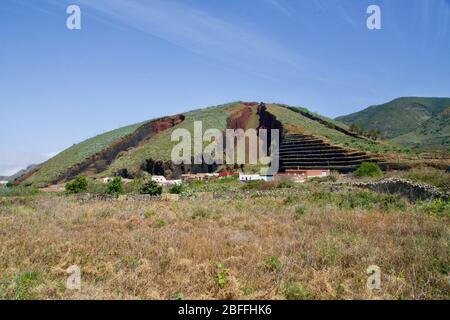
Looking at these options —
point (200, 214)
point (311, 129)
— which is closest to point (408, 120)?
point (311, 129)

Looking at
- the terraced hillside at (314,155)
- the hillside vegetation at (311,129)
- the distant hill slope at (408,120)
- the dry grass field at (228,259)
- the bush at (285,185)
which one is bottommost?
the bush at (285,185)

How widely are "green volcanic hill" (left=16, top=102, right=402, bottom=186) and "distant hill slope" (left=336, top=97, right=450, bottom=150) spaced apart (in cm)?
5532

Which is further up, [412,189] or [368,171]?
[368,171]

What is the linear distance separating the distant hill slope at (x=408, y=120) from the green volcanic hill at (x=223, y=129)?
2178 inches

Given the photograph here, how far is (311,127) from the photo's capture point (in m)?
73.9

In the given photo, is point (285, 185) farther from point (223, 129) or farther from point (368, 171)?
point (223, 129)

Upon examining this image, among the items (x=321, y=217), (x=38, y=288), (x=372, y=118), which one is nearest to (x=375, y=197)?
(x=321, y=217)

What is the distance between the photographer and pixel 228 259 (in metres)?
6.00

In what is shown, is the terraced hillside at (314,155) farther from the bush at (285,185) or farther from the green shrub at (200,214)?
the green shrub at (200,214)

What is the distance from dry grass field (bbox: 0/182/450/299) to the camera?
186 inches

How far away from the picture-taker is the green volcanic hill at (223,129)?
2048 inches

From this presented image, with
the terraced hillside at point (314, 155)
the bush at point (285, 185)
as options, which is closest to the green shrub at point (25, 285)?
the bush at point (285, 185)

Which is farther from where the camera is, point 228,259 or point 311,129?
point 311,129

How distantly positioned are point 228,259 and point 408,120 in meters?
176
